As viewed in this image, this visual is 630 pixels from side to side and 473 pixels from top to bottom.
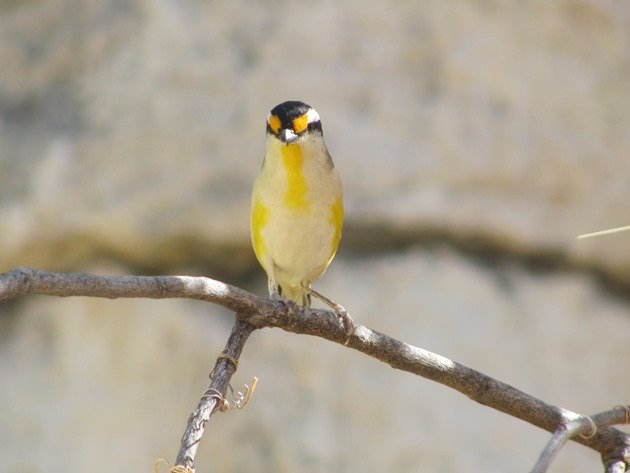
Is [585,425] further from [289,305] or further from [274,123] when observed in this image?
[274,123]

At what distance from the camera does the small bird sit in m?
2.45

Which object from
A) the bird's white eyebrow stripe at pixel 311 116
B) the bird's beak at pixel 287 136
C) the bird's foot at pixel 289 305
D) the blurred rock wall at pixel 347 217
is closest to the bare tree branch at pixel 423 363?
the bird's foot at pixel 289 305

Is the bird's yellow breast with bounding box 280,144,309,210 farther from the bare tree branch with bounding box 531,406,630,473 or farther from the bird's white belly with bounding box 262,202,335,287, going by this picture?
the bare tree branch with bounding box 531,406,630,473

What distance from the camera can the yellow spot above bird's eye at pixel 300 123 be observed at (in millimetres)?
2430

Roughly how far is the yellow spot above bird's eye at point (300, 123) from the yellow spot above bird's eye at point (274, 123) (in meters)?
0.04

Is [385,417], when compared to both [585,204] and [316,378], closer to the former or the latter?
[316,378]

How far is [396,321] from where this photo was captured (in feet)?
12.7

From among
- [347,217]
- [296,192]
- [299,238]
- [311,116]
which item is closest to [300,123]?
[311,116]

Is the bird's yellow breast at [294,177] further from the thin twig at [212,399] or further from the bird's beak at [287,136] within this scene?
the thin twig at [212,399]

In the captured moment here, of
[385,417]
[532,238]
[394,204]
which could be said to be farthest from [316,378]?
[532,238]

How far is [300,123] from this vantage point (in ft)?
8.01

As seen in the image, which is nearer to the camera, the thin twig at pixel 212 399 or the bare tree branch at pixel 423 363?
the thin twig at pixel 212 399

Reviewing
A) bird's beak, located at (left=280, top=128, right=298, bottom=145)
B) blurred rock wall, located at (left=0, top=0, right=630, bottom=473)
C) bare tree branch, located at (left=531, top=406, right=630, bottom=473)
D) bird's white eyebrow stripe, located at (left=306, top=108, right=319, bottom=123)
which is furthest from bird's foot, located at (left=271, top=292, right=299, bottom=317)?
blurred rock wall, located at (left=0, top=0, right=630, bottom=473)

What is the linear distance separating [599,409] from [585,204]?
0.79 meters
